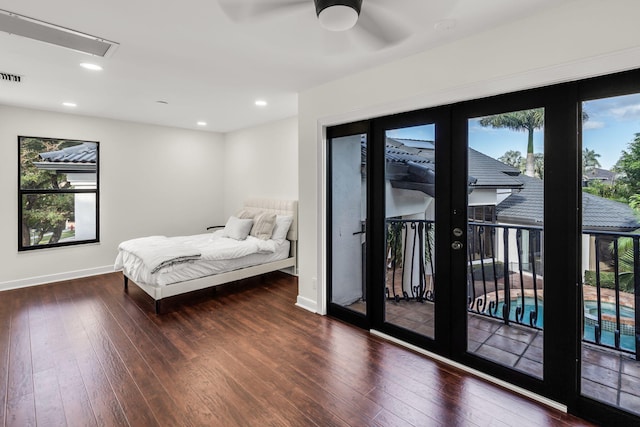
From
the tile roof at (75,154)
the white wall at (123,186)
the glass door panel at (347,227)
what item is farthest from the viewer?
the tile roof at (75,154)

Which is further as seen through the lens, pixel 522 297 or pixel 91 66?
pixel 91 66

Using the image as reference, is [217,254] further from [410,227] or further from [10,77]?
[10,77]

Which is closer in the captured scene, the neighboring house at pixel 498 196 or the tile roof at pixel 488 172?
the neighboring house at pixel 498 196

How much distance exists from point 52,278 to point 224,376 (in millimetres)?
4100

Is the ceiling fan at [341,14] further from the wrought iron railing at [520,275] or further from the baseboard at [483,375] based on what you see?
the baseboard at [483,375]

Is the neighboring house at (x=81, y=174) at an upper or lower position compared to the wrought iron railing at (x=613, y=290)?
upper

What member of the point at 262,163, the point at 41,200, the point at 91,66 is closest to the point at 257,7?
the point at 91,66

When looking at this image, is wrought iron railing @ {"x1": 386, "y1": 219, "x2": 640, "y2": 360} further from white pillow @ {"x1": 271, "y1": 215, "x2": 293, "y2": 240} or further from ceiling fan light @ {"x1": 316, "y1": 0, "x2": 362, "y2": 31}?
white pillow @ {"x1": 271, "y1": 215, "x2": 293, "y2": 240}

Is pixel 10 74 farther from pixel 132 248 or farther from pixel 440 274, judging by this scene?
pixel 440 274

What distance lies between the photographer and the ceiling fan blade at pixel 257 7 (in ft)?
4.66

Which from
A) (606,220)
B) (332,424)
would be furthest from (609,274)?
(332,424)

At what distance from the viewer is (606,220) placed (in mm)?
1969

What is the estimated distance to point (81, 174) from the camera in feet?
16.3

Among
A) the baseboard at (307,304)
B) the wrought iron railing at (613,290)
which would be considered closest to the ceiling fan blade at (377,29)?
the wrought iron railing at (613,290)
